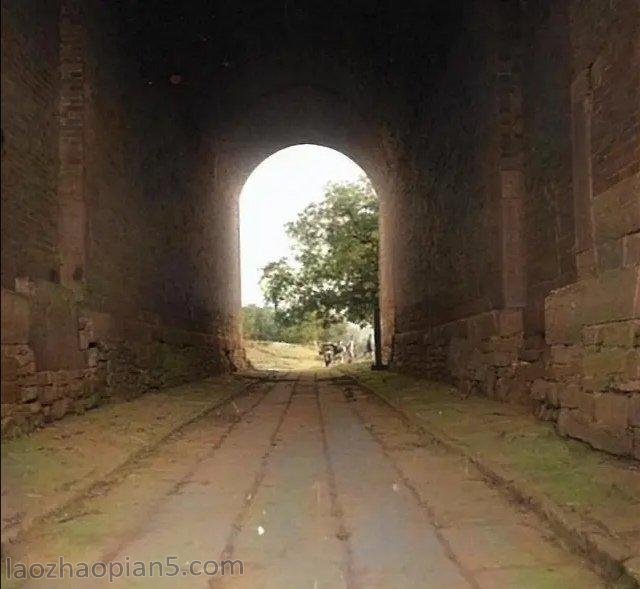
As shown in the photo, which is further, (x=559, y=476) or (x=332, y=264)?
(x=332, y=264)

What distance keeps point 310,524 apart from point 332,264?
64.8 feet

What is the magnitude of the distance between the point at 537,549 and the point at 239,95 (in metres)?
11.9

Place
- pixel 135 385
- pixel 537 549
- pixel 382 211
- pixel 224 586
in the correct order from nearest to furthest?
pixel 224 586
pixel 537 549
pixel 135 385
pixel 382 211

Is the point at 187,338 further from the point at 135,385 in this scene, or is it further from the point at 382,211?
the point at 382,211

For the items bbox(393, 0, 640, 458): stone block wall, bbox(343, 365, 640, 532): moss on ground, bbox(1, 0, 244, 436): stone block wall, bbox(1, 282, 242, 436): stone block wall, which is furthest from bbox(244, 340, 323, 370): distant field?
bbox(343, 365, 640, 532): moss on ground

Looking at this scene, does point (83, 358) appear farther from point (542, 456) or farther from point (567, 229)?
point (567, 229)

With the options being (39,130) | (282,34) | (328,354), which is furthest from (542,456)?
(328,354)

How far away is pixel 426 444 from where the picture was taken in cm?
584

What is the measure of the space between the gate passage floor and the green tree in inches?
654

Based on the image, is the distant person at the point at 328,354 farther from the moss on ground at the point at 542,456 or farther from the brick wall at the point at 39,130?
the brick wall at the point at 39,130

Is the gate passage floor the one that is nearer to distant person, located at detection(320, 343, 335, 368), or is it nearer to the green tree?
the green tree

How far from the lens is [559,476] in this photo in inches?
162

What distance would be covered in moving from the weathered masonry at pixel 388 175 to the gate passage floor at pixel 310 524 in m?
0.74

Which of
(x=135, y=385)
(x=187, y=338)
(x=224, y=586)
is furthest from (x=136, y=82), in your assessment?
(x=224, y=586)
